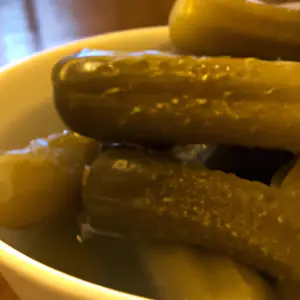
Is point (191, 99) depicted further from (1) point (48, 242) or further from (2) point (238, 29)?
(1) point (48, 242)

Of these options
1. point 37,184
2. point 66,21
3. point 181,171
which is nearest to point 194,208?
point 181,171

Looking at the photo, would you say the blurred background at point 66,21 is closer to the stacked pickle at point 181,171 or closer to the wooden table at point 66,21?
the wooden table at point 66,21

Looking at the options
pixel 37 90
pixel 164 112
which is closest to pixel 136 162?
pixel 164 112

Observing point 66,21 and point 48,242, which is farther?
point 66,21

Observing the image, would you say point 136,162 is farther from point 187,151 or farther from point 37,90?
point 37,90

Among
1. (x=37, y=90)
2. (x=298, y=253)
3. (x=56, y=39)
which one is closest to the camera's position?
(x=298, y=253)

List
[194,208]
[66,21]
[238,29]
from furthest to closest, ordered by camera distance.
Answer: [66,21] < [238,29] < [194,208]

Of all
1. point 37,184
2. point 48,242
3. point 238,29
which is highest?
point 238,29

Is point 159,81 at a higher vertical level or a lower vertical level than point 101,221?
higher
